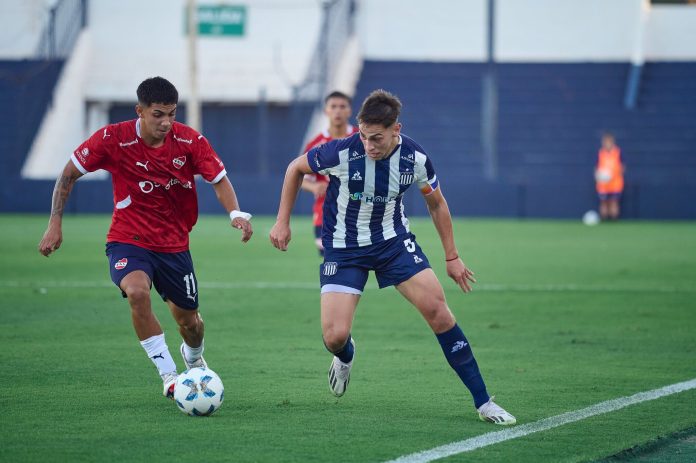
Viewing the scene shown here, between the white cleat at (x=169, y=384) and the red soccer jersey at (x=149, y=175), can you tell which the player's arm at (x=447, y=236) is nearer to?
the red soccer jersey at (x=149, y=175)

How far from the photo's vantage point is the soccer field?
6359mm

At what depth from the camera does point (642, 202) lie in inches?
1262

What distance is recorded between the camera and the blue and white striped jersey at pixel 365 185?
7.40 m

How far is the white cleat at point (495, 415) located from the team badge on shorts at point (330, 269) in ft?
3.98

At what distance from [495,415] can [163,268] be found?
2.26 metres

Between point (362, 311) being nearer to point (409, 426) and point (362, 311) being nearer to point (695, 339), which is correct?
point (695, 339)

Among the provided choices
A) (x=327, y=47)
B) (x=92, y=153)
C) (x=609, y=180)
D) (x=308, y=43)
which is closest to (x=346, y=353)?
(x=92, y=153)

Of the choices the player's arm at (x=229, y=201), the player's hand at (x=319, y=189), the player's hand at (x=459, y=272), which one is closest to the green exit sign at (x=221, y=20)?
the player's hand at (x=319, y=189)

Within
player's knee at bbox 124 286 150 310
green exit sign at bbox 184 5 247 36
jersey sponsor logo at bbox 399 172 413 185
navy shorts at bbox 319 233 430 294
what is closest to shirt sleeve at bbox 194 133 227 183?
player's knee at bbox 124 286 150 310

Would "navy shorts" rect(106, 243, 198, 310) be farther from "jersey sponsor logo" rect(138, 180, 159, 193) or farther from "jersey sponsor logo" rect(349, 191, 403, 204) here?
"jersey sponsor logo" rect(349, 191, 403, 204)

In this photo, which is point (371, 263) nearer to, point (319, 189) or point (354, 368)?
point (354, 368)

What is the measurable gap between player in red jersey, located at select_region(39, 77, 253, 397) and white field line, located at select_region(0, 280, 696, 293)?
22.9 ft

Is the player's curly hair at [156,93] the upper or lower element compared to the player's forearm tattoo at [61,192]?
upper

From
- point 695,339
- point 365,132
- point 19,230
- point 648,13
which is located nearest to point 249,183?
point 19,230
